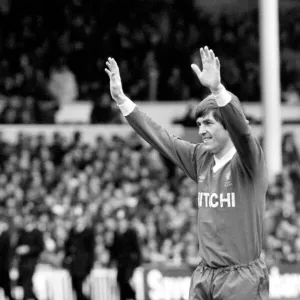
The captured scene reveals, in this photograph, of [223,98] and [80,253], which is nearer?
[223,98]

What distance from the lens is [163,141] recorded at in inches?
209

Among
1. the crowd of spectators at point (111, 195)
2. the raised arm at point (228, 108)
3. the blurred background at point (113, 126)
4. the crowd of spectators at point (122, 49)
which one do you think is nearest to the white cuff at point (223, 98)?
the raised arm at point (228, 108)

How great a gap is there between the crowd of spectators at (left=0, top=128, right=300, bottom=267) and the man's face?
28.7 ft

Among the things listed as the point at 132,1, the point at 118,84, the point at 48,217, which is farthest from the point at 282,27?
the point at 118,84

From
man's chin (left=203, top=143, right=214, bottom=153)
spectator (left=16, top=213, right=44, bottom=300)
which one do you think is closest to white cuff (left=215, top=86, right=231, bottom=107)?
man's chin (left=203, top=143, right=214, bottom=153)

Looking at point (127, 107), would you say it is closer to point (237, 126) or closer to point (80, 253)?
point (237, 126)

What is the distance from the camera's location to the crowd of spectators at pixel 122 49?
1902 centimetres

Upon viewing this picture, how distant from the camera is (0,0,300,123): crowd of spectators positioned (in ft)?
62.4

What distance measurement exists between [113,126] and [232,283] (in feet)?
44.0

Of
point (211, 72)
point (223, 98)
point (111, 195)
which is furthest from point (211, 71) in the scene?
point (111, 195)

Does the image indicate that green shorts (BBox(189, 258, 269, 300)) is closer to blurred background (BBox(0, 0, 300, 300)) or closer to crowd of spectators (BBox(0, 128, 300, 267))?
blurred background (BBox(0, 0, 300, 300))

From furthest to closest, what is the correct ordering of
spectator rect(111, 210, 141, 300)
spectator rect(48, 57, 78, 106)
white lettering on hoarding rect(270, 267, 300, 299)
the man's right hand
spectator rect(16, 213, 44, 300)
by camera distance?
spectator rect(48, 57, 78, 106), spectator rect(111, 210, 141, 300), spectator rect(16, 213, 44, 300), white lettering on hoarding rect(270, 267, 300, 299), the man's right hand

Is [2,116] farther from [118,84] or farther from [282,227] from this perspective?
[118,84]

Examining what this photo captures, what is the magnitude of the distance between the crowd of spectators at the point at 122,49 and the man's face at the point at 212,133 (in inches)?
520
